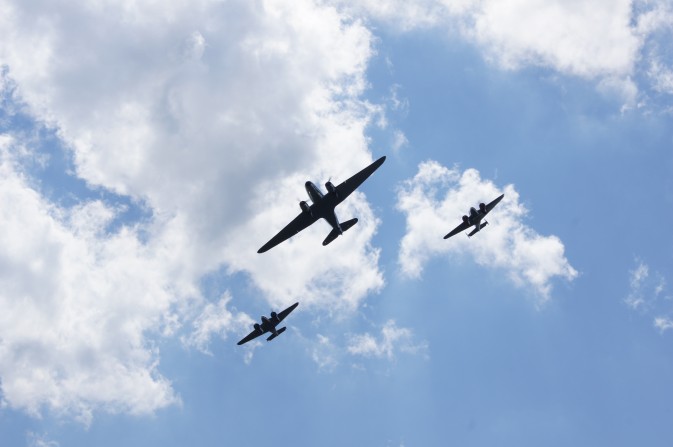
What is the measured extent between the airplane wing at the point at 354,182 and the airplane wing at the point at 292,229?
5.53 meters

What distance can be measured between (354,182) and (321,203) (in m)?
5.62

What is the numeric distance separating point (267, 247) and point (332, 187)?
14819mm

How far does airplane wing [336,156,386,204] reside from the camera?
271 feet

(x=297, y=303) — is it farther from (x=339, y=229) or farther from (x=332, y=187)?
(x=332, y=187)

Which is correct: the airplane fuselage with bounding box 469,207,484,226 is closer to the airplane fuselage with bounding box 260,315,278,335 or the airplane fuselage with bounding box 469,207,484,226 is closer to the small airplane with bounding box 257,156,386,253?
the small airplane with bounding box 257,156,386,253

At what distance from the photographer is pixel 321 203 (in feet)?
277

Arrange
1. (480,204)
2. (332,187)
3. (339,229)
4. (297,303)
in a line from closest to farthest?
(332,187) < (339,229) < (480,204) < (297,303)

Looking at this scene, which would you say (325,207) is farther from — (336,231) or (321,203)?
(336,231)

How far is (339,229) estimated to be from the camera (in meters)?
88.9

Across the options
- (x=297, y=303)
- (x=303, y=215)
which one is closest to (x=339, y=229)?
(x=303, y=215)

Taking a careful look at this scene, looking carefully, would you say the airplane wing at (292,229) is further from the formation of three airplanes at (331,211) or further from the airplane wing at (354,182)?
the airplane wing at (354,182)

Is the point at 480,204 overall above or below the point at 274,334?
above

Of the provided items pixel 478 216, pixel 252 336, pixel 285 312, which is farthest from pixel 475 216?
pixel 252 336

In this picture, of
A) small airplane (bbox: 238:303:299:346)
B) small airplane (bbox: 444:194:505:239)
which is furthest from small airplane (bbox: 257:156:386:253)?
small airplane (bbox: 444:194:505:239)
